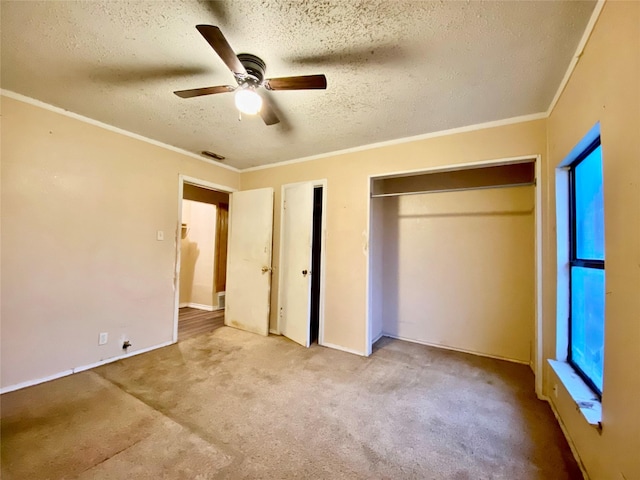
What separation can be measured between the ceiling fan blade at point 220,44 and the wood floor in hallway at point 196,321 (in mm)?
3274

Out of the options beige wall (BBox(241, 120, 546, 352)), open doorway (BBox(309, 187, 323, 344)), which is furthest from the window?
open doorway (BBox(309, 187, 323, 344))

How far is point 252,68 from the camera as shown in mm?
1738

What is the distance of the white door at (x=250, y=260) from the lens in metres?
3.70

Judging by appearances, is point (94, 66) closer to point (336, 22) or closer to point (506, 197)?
point (336, 22)

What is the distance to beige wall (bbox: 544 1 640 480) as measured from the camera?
1.03 m

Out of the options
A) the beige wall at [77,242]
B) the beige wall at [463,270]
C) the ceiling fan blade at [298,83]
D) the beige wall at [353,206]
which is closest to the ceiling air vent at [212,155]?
the beige wall at [77,242]

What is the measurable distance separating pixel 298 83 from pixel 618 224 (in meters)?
1.72

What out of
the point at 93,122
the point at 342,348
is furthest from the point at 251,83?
the point at 342,348

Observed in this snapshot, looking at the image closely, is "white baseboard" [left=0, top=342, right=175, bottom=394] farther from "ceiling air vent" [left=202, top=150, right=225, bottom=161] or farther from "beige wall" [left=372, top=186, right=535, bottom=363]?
"beige wall" [left=372, top=186, right=535, bottom=363]

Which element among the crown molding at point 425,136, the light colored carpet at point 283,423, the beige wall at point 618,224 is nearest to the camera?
the beige wall at point 618,224

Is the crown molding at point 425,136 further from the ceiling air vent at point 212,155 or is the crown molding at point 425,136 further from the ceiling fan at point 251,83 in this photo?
the ceiling fan at point 251,83

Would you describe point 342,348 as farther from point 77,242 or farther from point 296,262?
point 77,242

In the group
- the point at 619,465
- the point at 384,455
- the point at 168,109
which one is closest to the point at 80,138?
the point at 168,109

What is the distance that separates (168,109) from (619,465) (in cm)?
358
